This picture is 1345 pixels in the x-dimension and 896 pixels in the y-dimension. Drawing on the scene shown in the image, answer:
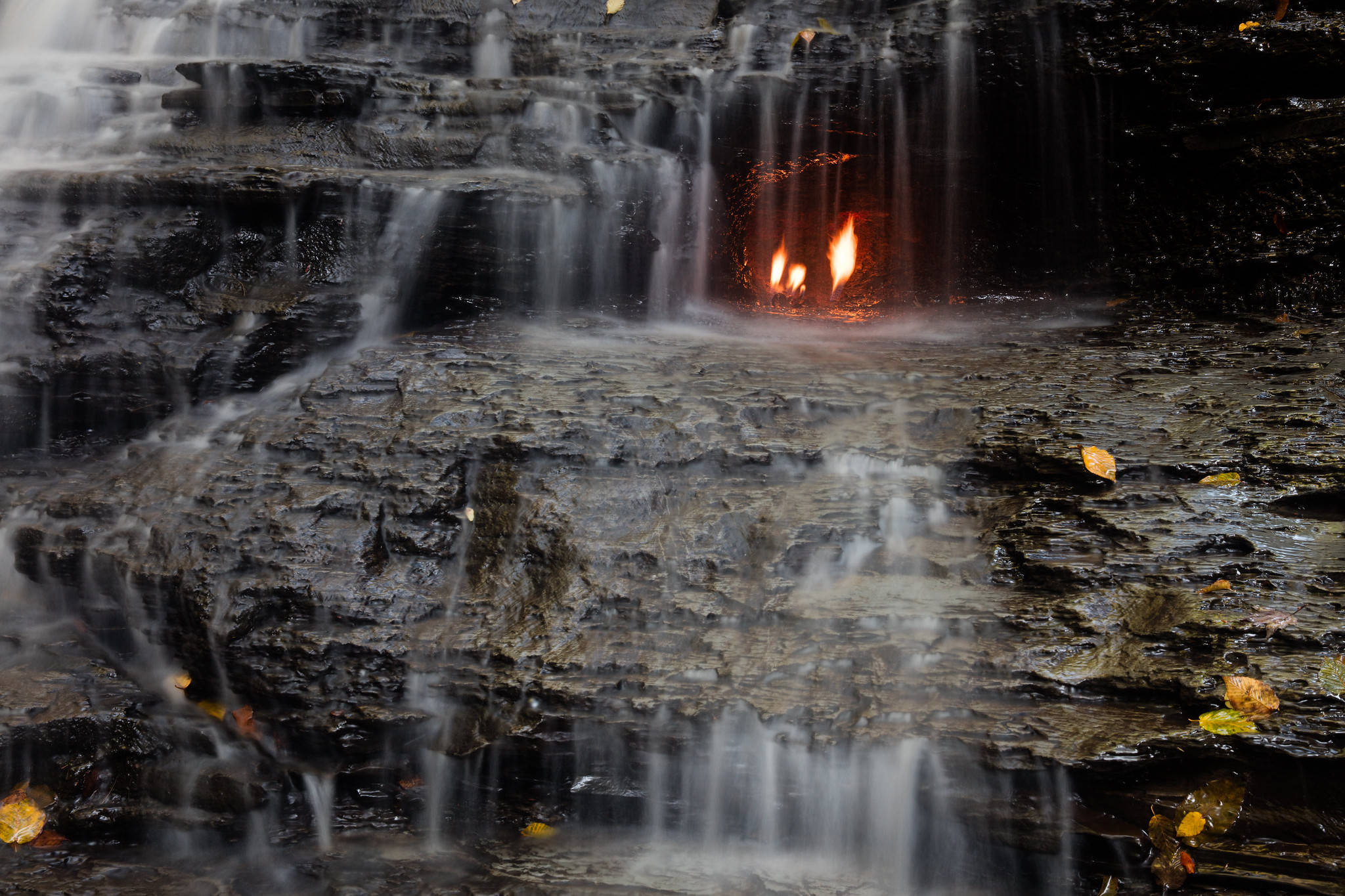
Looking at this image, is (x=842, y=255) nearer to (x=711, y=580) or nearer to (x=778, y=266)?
(x=778, y=266)

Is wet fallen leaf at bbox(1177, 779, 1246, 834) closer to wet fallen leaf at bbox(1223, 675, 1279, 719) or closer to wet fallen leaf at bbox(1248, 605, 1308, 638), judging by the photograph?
wet fallen leaf at bbox(1223, 675, 1279, 719)

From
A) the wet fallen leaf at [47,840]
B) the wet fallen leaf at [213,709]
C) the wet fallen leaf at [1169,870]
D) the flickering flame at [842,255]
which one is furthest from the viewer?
the flickering flame at [842,255]

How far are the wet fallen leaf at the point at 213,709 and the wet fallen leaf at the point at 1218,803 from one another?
3.89m

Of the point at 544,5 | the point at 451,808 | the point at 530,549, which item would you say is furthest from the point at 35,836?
the point at 544,5

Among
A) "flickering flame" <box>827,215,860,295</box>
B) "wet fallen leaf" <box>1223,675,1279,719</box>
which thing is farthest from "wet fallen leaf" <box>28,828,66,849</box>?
"flickering flame" <box>827,215,860,295</box>

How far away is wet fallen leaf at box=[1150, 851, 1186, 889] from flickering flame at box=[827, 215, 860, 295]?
18.9 ft

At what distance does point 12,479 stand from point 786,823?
4706 mm

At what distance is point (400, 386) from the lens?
15.3 ft

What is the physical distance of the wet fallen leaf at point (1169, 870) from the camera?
272cm

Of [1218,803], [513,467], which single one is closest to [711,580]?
[513,467]

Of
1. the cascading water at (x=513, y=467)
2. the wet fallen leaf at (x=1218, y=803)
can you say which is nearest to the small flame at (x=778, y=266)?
the cascading water at (x=513, y=467)

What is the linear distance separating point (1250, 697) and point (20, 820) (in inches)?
197

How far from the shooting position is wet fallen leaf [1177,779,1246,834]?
9.02 feet

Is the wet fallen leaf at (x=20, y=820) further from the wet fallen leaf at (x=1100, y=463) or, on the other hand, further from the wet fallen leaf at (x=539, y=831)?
the wet fallen leaf at (x=1100, y=463)
